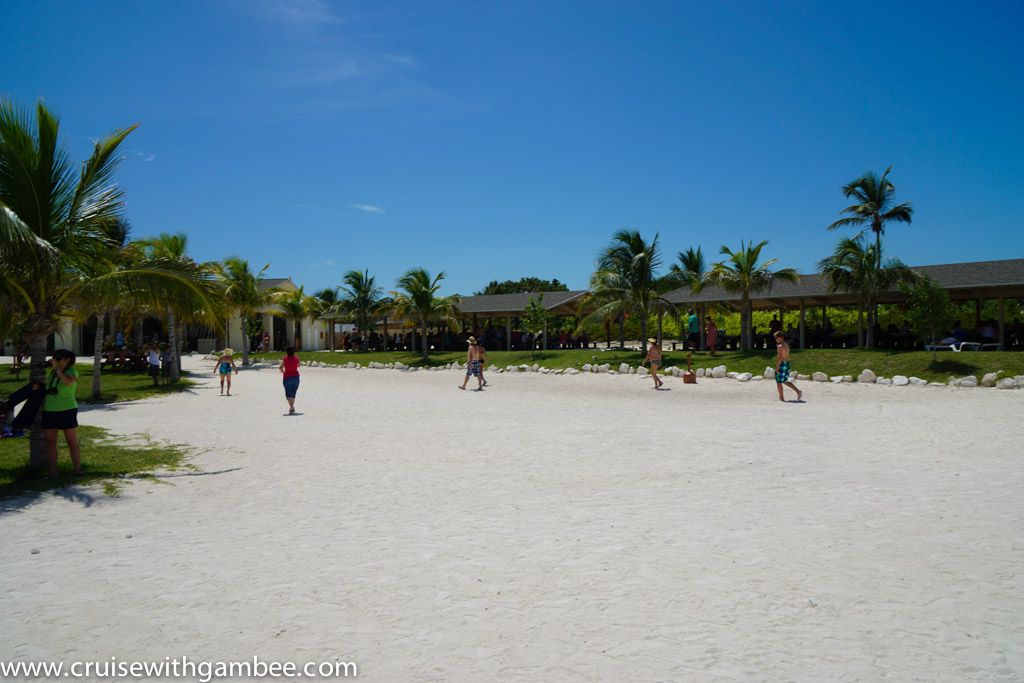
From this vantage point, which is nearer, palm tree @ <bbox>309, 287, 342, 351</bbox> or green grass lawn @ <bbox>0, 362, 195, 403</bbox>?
green grass lawn @ <bbox>0, 362, 195, 403</bbox>

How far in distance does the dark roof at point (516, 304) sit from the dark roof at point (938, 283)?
5.69 m

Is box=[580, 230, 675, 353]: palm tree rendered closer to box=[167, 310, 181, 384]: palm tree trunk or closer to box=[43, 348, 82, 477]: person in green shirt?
box=[167, 310, 181, 384]: palm tree trunk

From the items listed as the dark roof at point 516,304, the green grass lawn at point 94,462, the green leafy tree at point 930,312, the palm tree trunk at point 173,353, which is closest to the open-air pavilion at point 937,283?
the green leafy tree at point 930,312

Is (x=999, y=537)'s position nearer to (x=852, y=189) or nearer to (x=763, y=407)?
(x=763, y=407)

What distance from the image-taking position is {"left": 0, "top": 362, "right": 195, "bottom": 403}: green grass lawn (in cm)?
1921

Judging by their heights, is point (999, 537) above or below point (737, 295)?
below

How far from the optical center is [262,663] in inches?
140

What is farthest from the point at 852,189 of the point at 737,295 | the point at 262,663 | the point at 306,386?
the point at 262,663

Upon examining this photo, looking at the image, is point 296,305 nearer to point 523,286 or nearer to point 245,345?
point 245,345

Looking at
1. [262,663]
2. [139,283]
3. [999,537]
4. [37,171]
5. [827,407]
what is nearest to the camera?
[262,663]

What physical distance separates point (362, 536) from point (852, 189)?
78.4ft

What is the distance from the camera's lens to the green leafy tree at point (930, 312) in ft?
64.0

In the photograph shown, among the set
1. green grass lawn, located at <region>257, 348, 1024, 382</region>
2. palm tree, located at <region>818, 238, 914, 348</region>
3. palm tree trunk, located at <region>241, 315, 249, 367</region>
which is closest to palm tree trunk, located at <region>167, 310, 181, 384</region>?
palm tree trunk, located at <region>241, 315, 249, 367</region>

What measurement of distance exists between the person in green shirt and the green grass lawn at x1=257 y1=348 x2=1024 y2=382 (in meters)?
19.4
